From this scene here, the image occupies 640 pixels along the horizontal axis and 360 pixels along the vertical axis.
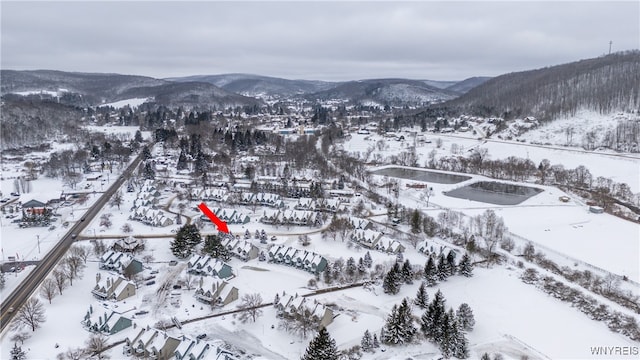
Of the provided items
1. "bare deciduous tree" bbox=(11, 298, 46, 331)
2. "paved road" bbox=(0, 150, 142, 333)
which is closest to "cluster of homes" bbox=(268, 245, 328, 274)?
"bare deciduous tree" bbox=(11, 298, 46, 331)

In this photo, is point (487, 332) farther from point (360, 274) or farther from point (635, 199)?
point (635, 199)

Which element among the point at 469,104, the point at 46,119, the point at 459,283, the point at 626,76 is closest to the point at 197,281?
the point at 459,283

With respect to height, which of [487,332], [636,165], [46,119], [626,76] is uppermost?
[626,76]

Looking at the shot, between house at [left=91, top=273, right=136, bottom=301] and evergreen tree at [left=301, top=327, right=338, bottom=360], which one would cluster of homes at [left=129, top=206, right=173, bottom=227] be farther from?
evergreen tree at [left=301, top=327, right=338, bottom=360]

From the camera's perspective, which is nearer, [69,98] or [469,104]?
[469,104]

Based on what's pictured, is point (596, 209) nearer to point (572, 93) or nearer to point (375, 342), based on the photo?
point (375, 342)

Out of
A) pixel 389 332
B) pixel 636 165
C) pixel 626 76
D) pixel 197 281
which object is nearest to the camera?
pixel 389 332

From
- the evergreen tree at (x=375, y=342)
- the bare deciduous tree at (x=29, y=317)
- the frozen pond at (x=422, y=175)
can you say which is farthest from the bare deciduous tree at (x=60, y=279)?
Result: the frozen pond at (x=422, y=175)
